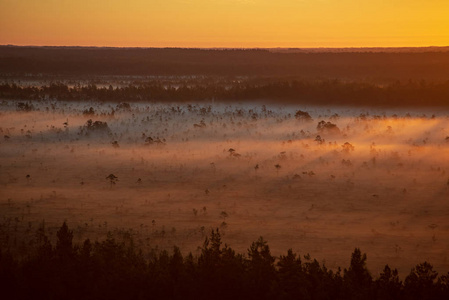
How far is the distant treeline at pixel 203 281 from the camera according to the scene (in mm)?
6605

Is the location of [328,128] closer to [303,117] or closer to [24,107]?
[303,117]

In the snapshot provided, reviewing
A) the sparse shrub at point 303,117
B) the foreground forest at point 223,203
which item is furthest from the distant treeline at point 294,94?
the sparse shrub at point 303,117

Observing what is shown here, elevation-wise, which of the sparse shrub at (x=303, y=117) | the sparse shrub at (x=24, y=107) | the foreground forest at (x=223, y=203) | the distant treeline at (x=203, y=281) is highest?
the sparse shrub at (x=24, y=107)

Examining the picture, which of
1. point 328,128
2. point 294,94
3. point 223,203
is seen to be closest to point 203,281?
point 223,203

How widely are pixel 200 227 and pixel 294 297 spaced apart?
4.22 metres

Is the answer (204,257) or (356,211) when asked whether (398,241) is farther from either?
(204,257)

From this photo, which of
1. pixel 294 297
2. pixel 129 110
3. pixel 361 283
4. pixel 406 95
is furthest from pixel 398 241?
pixel 406 95

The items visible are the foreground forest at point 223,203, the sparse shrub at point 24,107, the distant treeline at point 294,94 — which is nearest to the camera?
the foreground forest at point 223,203

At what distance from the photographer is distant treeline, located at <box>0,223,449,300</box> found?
6.61m

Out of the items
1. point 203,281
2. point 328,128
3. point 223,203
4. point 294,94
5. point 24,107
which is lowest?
point 203,281

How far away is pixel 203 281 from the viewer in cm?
695

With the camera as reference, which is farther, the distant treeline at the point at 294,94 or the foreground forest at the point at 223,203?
the distant treeline at the point at 294,94

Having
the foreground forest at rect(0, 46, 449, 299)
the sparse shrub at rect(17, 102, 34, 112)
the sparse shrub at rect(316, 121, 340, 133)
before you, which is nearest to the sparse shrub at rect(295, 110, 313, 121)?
the foreground forest at rect(0, 46, 449, 299)

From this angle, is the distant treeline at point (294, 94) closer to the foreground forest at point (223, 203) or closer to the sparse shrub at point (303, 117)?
the foreground forest at point (223, 203)
